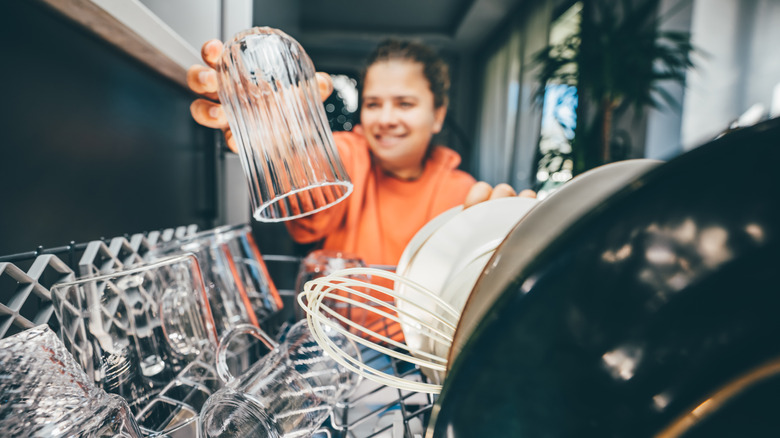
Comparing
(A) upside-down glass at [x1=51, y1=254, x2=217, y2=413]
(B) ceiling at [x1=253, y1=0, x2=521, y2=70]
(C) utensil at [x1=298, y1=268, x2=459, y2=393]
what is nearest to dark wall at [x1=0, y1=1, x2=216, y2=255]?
(A) upside-down glass at [x1=51, y1=254, x2=217, y2=413]

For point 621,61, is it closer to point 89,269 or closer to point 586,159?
point 586,159

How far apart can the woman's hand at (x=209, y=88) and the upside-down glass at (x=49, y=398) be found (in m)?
0.24

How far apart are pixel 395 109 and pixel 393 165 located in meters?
0.15

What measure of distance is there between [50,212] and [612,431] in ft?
1.26

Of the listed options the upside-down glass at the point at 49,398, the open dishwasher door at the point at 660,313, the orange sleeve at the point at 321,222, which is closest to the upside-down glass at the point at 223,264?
the upside-down glass at the point at 49,398

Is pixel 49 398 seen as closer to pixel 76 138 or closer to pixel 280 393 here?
pixel 280 393

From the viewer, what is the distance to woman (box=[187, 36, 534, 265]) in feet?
2.93

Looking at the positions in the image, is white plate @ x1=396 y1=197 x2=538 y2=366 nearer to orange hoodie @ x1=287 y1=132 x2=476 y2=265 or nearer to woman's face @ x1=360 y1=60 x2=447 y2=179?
orange hoodie @ x1=287 y1=132 x2=476 y2=265

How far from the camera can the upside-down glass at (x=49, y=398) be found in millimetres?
126

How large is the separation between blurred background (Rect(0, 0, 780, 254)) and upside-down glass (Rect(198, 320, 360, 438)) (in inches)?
7.9

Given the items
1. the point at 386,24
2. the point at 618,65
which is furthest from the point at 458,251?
the point at 386,24

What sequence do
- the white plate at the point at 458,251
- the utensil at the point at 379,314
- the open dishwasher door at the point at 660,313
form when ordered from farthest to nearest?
the white plate at the point at 458,251 < the utensil at the point at 379,314 < the open dishwasher door at the point at 660,313

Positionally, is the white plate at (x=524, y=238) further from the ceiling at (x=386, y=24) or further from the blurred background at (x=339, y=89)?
the ceiling at (x=386, y=24)

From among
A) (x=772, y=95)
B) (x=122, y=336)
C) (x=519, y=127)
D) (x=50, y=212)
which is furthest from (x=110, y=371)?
(x=519, y=127)
